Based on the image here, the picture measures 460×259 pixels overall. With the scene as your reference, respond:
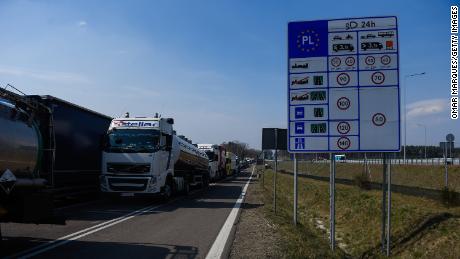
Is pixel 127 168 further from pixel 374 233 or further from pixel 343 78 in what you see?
pixel 343 78

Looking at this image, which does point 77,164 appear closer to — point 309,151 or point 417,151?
point 309,151

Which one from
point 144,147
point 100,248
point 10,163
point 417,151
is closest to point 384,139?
point 100,248

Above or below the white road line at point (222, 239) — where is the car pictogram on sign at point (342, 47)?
above

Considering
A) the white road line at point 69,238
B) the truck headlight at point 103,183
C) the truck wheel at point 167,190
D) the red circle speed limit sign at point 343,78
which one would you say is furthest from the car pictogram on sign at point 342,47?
the truck wheel at point 167,190

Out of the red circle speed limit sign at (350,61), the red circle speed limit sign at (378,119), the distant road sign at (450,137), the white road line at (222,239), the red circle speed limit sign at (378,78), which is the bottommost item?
the white road line at (222,239)

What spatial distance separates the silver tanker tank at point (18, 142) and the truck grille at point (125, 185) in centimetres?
891

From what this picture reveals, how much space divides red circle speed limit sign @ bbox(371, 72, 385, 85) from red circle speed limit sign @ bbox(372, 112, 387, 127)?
612mm

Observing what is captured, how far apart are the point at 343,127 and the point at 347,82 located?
90cm

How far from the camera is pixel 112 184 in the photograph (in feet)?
61.1

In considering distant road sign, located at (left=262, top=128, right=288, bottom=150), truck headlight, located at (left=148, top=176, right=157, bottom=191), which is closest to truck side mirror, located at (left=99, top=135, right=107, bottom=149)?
truck headlight, located at (left=148, top=176, right=157, bottom=191)

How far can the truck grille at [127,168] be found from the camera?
18625mm

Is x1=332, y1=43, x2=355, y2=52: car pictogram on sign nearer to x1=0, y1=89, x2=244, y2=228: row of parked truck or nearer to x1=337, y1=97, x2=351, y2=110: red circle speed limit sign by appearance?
x1=337, y1=97, x2=351, y2=110: red circle speed limit sign

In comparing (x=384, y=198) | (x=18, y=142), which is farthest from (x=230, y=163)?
(x=18, y=142)

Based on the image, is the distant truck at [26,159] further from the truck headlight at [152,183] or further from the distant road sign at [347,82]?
the truck headlight at [152,183]
